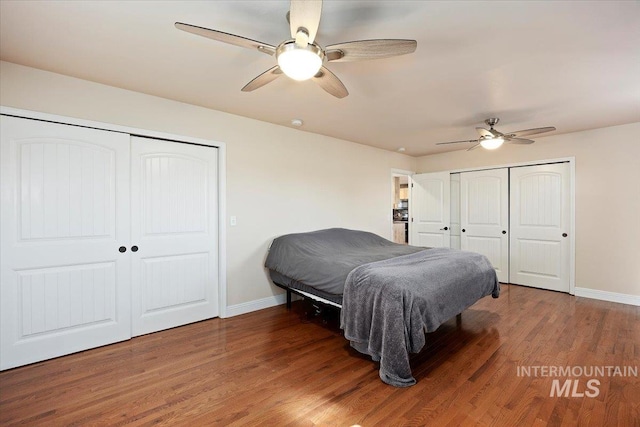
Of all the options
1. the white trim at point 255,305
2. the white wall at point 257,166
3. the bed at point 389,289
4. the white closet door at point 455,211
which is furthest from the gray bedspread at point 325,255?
the white closet door at point 455,211

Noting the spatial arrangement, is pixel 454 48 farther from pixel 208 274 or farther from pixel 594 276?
pixel 594 276

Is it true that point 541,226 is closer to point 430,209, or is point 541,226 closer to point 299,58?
point 430,209

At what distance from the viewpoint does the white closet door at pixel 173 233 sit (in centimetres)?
313

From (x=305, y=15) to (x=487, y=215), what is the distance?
5080mm

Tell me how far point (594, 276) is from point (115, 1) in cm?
610

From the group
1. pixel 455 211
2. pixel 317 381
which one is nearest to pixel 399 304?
pixel 317 381

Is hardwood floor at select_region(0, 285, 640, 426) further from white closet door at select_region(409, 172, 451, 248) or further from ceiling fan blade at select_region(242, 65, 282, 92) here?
white closet door at select_region(409, 172, 451, 248)

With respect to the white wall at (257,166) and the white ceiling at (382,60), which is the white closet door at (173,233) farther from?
the white ceiling at (382,60)

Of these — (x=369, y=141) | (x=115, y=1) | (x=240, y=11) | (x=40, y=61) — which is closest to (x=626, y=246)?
(x=369, y=141)

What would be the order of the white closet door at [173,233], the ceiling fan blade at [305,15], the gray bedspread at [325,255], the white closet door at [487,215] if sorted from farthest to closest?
the white closet door at [487,215] < the white closet door at [173,233] < the gray bedspread at [325,255] < the ceiling fan blade at [305,15]

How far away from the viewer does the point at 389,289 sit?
2309 millimetres

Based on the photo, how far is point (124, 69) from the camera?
2.56 m

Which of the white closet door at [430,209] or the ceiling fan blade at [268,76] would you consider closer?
the ceiling fan blade at [268,76]

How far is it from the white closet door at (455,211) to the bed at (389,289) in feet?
8.34
